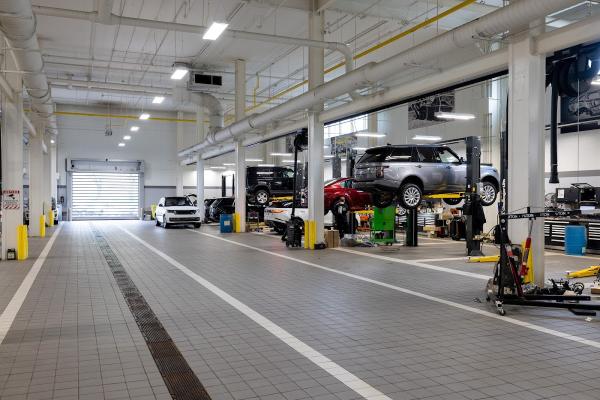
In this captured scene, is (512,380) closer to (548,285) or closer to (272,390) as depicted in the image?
(272,390)

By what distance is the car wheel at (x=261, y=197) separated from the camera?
2145 centimetres

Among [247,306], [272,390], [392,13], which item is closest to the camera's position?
[272,390]

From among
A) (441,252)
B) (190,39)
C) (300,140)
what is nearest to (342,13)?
(300,140)

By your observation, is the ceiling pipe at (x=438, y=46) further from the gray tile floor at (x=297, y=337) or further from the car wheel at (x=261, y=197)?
the car wheel at (x=261, y=197)

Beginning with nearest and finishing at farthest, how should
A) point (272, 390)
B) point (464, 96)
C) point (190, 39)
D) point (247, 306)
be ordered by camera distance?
1. point (272, 390)
2. point (247, 306)
3. point (190, 39)
4. point (464, 96)

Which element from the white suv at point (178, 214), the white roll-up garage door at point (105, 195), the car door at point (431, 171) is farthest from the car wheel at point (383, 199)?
the white roll-up garage door at point (105, 195)

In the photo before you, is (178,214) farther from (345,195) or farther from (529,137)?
(529,137)

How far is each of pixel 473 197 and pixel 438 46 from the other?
16.0ft

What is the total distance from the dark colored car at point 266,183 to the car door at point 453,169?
9478 millimetres

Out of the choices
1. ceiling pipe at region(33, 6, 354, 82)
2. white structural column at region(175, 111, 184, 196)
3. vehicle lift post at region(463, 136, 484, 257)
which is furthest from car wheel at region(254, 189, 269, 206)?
vehicle lift post at region(463, 136, 484, 257)

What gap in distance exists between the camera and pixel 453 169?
13.5m

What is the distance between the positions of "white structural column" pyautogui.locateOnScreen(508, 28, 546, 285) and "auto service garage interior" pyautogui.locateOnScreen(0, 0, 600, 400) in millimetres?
23

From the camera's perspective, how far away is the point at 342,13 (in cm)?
1377

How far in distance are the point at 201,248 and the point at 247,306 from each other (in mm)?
7136
